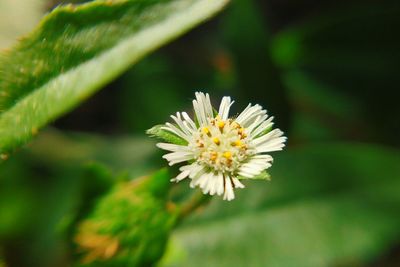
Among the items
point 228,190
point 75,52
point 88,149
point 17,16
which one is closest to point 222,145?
point 228,190

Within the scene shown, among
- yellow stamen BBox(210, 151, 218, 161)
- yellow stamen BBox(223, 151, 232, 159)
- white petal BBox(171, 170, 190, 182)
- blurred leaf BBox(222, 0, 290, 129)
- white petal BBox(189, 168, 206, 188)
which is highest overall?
blurred leaf BBox(222, 0, 290, 129)

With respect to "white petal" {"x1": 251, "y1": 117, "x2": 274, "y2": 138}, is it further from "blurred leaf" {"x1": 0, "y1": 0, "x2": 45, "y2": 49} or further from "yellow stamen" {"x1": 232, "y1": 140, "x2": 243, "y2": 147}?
"blurred leaf" {"x1": 0, "y1": 0, "x2": 45, "y2": 49}

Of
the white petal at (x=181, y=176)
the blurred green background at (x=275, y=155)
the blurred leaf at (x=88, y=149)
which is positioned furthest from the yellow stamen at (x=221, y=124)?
the blurred leaf at (x=88, y=149)

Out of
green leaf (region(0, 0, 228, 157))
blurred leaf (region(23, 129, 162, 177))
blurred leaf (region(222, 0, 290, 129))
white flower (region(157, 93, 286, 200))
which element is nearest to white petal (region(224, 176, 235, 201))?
white flower (region(157, 93, 286, 200))

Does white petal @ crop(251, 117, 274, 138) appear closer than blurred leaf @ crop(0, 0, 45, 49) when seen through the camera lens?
Yes

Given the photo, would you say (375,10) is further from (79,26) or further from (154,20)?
(79,26)

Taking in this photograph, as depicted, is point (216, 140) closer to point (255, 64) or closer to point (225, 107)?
point (225, 107)

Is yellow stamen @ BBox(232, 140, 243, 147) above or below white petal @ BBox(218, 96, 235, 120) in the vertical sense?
below

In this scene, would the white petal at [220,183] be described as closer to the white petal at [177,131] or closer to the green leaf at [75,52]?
the white petal at [177,131]

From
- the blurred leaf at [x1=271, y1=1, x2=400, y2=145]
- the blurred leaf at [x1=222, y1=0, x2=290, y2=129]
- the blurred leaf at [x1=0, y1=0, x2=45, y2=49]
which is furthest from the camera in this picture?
the blurred leaf at [x1=271, y1=1, x2=400, y2=145]
